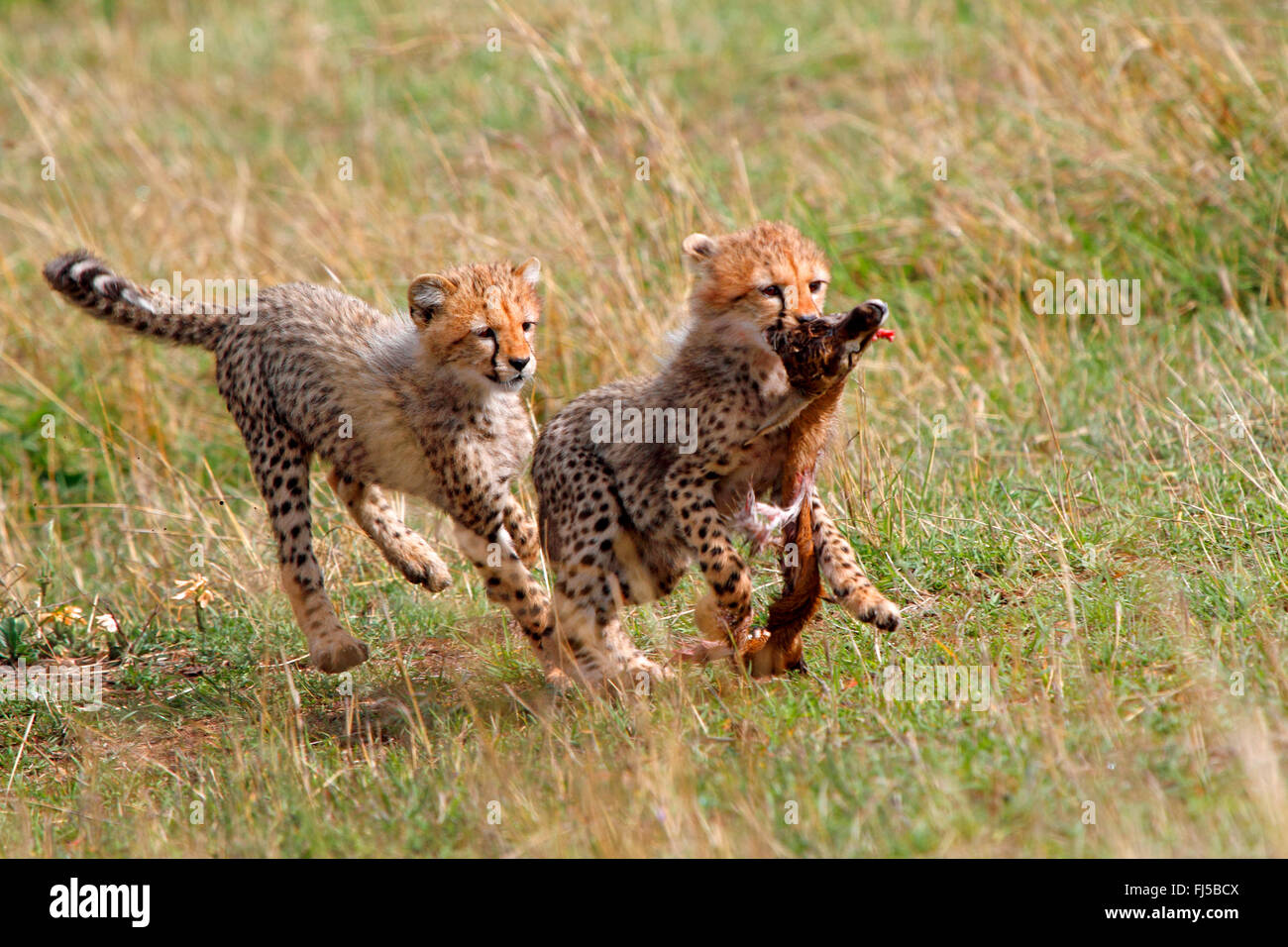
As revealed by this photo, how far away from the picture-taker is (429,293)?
4.70 meters

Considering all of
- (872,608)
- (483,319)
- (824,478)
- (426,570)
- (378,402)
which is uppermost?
(483,319)

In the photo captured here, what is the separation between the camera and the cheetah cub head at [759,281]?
14.7ft

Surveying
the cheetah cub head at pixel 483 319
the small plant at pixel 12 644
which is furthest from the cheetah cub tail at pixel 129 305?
the small plant at pixel 12 644

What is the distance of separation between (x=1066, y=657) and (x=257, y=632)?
2822 mm

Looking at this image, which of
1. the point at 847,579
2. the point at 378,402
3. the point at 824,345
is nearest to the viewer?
the point at 824,345

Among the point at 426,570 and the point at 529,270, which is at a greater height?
the point at 529,270

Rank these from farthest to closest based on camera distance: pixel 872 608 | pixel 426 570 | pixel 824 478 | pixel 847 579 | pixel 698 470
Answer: pixel 824 478, pixel 426 570, pixel 698 470, pixel 847 579, pixel 872 608

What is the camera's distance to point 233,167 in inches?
387

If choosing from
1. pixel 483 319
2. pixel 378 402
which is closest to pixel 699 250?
pixel 483 319

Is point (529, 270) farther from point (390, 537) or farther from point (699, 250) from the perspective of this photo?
point (390, 537)

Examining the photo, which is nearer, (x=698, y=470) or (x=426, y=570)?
(x=698, y=470)

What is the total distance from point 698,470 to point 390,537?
4.20 feet
